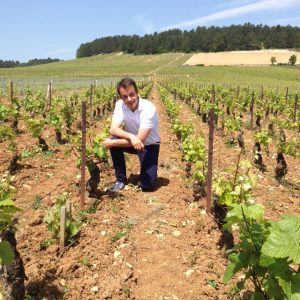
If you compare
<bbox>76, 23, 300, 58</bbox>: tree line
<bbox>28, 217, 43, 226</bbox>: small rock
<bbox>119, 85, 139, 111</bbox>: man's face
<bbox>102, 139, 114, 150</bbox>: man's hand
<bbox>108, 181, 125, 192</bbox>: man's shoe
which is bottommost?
<bbox>28, 217, 43, 226</bbox>: small rock


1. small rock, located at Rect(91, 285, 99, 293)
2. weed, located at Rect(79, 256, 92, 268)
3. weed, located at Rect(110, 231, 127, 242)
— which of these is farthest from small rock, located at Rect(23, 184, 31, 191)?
small rock, located at Rect(91, 285, 99, 293)

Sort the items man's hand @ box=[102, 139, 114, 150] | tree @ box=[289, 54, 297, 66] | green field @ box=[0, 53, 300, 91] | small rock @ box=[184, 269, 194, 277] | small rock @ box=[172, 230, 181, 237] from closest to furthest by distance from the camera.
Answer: small rock @ box=[184, 269, 194, 277]
small rock @ box=[172, 230, 181, 237]
man's hand @ box=[102, 139, 114, 150]
green field @ box=[0, 53, 300, 91]
tree @ box=[289, 54, 297, 66]

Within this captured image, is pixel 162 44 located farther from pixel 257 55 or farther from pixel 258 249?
pixel 258 249

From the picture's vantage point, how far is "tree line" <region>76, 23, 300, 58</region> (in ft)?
393

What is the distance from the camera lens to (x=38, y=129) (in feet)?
29.4

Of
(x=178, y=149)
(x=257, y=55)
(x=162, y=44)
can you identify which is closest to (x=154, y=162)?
(x=178, y=149)

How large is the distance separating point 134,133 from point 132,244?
2.12 metres

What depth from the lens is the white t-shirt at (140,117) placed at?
5.97 metres

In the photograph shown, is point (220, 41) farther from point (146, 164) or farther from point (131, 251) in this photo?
point (131, 251)

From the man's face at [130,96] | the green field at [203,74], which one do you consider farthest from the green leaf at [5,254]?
the green field at [203,74]

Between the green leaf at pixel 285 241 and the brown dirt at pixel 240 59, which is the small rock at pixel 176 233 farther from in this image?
the brown dirt at pixel 240 59

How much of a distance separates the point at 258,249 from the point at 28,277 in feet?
8.00

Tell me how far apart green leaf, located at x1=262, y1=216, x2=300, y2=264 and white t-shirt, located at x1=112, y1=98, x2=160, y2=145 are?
4112mm

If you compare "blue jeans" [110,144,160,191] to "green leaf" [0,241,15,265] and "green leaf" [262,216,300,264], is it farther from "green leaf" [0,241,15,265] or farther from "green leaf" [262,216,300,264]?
"green leaf" [262,216,300,264]
